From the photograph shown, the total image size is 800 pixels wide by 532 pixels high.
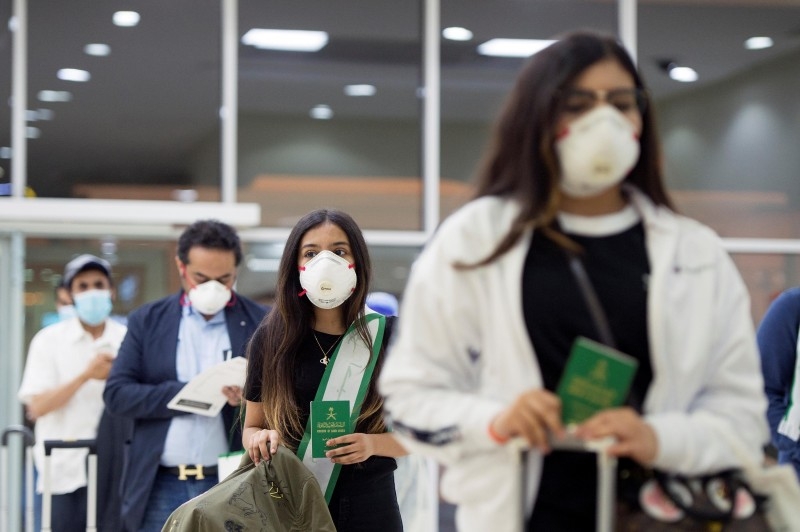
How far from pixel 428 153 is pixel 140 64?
2259mm

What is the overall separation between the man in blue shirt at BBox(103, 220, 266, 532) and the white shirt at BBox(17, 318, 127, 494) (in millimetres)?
1262

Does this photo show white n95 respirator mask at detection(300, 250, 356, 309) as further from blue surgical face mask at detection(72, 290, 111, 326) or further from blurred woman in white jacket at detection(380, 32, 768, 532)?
blue surgical face mask at detection(72, 290, 111, 326)

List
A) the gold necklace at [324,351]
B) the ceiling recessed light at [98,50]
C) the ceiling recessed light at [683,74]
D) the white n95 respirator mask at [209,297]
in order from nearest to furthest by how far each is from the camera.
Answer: the gold necklace at [324,351], the white n95 respirator mask at [209,297], the ceiling recessed light at [98,50], the ceiling recessed light at [683,74]

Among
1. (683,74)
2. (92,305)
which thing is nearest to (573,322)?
(92,305)

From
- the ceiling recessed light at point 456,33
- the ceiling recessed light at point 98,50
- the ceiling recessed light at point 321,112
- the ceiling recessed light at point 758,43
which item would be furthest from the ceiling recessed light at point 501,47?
the ceiling recessed light at point 98,50

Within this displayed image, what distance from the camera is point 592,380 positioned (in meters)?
1.92

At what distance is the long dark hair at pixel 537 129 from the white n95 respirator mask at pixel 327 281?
157cm

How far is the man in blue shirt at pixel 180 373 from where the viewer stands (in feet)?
15.2

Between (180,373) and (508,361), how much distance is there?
306 cm

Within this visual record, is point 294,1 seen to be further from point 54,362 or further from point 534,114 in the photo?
point 534,114

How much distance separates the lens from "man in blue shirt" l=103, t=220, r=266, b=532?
4.64 meters

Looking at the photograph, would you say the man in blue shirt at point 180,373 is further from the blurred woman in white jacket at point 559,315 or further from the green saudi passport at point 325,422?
the blurred woman in white jacket at point 559,315

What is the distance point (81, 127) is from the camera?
8.52 meters

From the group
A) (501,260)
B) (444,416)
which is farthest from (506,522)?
(501,260)
